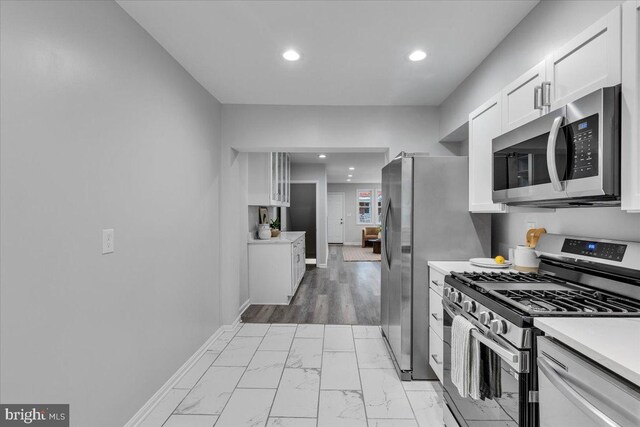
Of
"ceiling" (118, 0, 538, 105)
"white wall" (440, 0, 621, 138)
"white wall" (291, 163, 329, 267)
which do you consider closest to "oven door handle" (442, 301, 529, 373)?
"white wall" (440, 0, 621, 138)

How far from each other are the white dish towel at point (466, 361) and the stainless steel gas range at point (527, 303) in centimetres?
4

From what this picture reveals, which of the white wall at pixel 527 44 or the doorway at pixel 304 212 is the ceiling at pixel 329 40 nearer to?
the white wall at pixel 527 44

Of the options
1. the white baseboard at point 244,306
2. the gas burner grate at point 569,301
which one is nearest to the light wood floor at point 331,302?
the white baseboard at point 244,306

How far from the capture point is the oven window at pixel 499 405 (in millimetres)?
1258

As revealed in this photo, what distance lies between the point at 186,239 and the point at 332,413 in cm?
172

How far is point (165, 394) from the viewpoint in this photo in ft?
7.67

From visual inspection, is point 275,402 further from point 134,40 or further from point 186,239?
point 134,40

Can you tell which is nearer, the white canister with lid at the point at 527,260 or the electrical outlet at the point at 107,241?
the electrical outlet at the point at 107,241

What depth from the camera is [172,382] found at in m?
2.46

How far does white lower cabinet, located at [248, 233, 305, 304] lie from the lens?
179 inches

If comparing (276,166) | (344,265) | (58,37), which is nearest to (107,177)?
(58,37)

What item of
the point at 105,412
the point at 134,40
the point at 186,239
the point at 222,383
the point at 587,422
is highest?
the point at 134,40

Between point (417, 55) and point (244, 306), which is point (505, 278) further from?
point (244, 306)

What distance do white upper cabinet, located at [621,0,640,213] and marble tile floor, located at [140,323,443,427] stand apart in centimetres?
169
